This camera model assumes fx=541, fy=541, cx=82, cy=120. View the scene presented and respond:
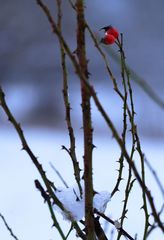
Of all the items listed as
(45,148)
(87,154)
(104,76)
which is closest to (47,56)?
(104,76)

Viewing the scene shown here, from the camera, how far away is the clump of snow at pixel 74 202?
2.48 ft

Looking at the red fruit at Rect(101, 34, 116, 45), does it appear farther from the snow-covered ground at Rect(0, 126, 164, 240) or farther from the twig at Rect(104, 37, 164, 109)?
the snow-covered ground at Rect(0, 126, 164, 240)

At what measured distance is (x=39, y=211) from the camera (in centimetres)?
305

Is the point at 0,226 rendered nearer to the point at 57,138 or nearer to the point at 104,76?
the point at 57,138

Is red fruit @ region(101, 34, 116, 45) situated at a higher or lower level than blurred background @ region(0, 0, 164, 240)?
lower

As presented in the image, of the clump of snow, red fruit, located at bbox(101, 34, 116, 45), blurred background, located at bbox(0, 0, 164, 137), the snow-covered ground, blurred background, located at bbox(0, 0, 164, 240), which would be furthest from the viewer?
blurred background, located at bbox(0, 0, 164, 137)

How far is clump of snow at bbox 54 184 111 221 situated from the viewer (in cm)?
76

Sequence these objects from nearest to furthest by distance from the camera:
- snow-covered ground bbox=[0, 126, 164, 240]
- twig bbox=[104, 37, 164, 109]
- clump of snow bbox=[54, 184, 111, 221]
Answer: twig bbox=[104, 37, 164, 109]
clump of snow bbox=[54, 184, 111, 221]
snow-covered ground bbox=[0, 126, 164, 240]

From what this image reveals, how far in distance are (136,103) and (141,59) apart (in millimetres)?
886

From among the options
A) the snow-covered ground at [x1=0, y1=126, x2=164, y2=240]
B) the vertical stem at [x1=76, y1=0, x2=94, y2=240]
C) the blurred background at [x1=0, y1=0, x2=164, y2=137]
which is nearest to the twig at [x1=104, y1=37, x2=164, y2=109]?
the vertical stem at [x1=76, y1=0, x2=94, y2=240]

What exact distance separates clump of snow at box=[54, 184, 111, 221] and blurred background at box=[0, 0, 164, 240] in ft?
6.13

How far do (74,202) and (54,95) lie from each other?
4.20m

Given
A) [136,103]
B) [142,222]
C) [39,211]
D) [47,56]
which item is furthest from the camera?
[47,56]

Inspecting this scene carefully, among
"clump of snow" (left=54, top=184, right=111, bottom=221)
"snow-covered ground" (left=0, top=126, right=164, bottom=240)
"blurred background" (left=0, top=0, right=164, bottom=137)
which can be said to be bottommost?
"clump of snow" (left=54, top=184, right=111, bottom=221)
